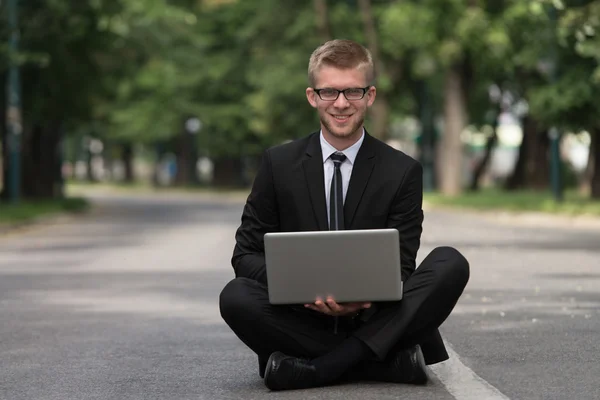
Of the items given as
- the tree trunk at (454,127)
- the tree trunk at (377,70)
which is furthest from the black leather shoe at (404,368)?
the tree trunk at (377,70)

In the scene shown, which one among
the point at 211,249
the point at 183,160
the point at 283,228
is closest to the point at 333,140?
the point at 283,228

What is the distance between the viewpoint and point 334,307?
6.61 m

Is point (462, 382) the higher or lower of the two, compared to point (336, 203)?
lower

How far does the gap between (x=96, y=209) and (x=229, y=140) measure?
22889 millimetres

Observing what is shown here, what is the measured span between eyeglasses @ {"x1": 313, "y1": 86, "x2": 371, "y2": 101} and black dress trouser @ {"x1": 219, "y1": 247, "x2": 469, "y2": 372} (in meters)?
0.85

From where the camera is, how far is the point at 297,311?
7133 millimetres

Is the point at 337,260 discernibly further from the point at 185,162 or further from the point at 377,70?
the point at 185,162

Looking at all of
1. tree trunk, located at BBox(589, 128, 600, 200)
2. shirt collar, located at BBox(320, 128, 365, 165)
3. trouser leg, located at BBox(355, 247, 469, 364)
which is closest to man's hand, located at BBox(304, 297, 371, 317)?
trouser leg, located at BBox(355, 247, 469, 364)

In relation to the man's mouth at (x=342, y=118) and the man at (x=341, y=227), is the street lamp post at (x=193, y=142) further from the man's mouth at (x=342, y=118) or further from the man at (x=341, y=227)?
the man's mouth at (x=342, y=118)

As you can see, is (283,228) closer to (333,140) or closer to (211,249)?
(333,140)

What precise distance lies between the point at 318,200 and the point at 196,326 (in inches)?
145

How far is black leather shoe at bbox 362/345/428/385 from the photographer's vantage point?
7.00 meters

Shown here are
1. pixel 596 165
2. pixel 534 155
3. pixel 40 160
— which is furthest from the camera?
pixel 534 155

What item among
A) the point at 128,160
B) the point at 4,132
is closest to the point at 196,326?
the point at 4,132
